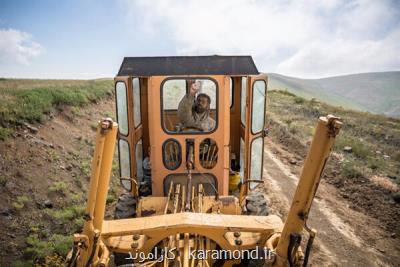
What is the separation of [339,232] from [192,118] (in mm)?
4355

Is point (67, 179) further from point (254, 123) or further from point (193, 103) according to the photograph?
point (254, 123)

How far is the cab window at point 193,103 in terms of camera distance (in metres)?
5.11

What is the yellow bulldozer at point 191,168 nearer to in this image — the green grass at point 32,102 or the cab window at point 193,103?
the cab window at point 193,103

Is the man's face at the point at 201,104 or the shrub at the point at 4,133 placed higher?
the man's face at the point at 201,104

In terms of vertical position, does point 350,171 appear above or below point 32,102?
below

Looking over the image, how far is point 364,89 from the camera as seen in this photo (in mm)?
99562

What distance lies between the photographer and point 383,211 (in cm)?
806

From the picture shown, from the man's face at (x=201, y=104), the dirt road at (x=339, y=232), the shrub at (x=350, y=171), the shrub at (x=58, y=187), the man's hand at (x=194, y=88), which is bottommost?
the dirt road at (x=339, y=232)

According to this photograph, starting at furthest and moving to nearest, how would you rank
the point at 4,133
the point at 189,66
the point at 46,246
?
the point at 4,133 → the point at 46,246 → the point at 189,66

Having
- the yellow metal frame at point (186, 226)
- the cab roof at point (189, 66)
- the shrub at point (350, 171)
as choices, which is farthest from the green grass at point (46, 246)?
the shrub at point (350, 171)

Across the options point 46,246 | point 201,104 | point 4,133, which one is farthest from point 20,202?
point 201,104

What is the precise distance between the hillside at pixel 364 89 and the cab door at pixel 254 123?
7625cm

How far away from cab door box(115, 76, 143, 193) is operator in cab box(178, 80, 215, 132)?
2.74ft

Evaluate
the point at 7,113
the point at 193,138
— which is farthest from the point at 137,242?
the point at 7,113
